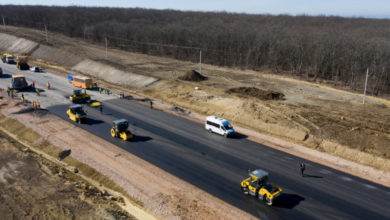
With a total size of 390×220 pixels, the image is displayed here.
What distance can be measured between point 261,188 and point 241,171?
4.84 metres

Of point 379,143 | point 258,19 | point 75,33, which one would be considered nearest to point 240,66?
point 379,143

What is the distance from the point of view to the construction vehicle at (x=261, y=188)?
23.3 meters

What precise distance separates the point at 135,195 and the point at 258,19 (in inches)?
6796

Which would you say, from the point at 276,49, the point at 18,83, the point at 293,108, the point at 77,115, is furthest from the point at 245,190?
the point at 276,49

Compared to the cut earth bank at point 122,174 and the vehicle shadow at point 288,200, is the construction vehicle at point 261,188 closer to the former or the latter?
the vehicle shadow at point 288,200

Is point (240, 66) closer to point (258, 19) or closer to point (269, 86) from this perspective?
point (269, 86)

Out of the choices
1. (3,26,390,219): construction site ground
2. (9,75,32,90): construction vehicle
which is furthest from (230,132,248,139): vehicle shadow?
(9,75,32,90): construction vehicle

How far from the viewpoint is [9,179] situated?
2775 cm

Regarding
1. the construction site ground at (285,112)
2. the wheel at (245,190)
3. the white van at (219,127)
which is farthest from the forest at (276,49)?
the wheel at (245,190)

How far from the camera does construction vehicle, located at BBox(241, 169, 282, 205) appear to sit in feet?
76.6

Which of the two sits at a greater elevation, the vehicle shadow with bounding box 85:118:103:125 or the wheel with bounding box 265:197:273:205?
the vehicle shadow with bounding box 85:118:103:125

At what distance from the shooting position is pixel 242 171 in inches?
1132

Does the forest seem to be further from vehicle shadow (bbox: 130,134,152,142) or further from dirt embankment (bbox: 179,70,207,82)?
vehicle shadow (bbox: 130,134,152,142)

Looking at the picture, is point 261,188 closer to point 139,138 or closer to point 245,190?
point 245,190
